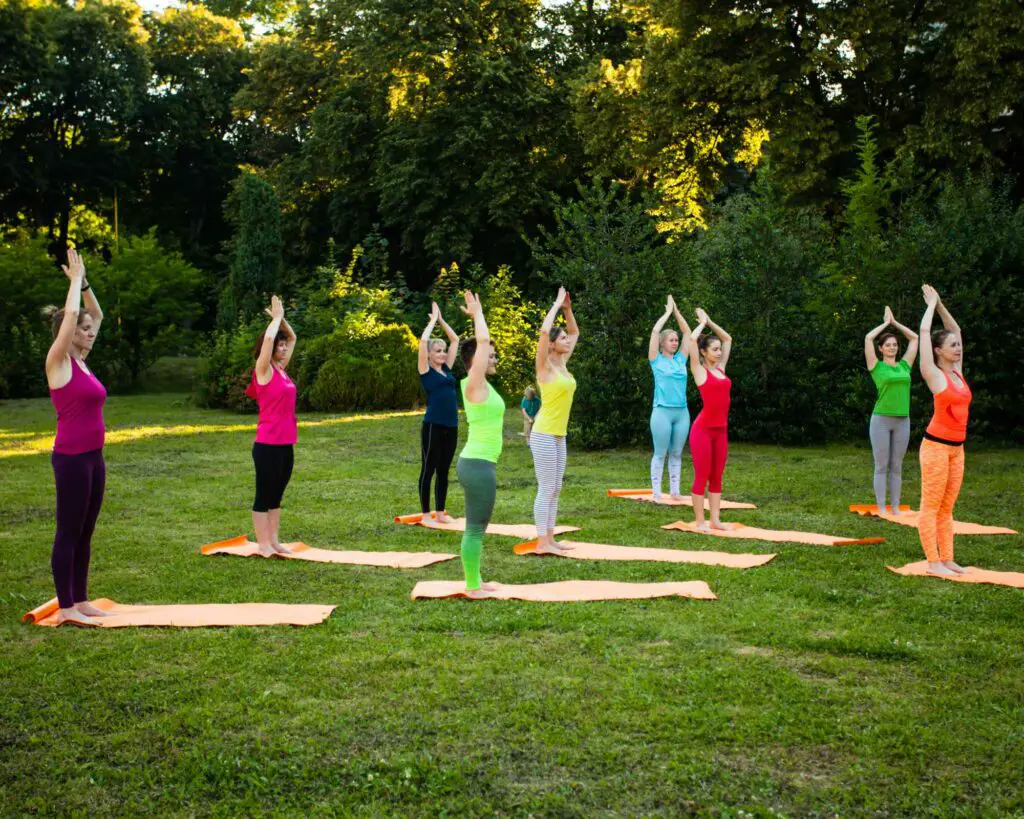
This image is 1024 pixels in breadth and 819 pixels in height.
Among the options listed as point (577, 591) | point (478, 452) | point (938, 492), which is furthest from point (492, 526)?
point (938, 492)

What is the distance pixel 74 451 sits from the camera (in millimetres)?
6613

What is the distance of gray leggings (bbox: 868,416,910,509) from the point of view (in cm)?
1083

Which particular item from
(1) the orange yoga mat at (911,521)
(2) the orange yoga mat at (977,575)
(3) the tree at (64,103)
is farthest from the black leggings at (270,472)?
(3) the tree at (64,103)

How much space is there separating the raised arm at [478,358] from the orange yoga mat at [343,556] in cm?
184

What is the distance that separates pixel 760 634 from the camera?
6.39 metres

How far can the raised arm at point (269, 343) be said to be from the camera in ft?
27.9

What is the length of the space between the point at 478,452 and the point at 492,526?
3.38m

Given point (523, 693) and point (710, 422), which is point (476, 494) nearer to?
point (523, 693)

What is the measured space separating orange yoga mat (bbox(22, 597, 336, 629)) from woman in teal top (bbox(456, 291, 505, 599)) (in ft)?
3.32

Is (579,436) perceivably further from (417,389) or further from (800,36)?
Result: (800,36)

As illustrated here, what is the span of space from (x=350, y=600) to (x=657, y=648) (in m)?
2.31

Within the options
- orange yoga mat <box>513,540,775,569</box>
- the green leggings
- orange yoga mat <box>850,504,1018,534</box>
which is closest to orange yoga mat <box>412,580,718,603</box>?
the green leggings

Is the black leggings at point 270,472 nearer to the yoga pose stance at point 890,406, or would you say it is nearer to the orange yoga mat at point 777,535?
the orange yoga mat at point 777,535

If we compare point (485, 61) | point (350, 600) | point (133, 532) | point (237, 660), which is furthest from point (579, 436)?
point (485, 61)
